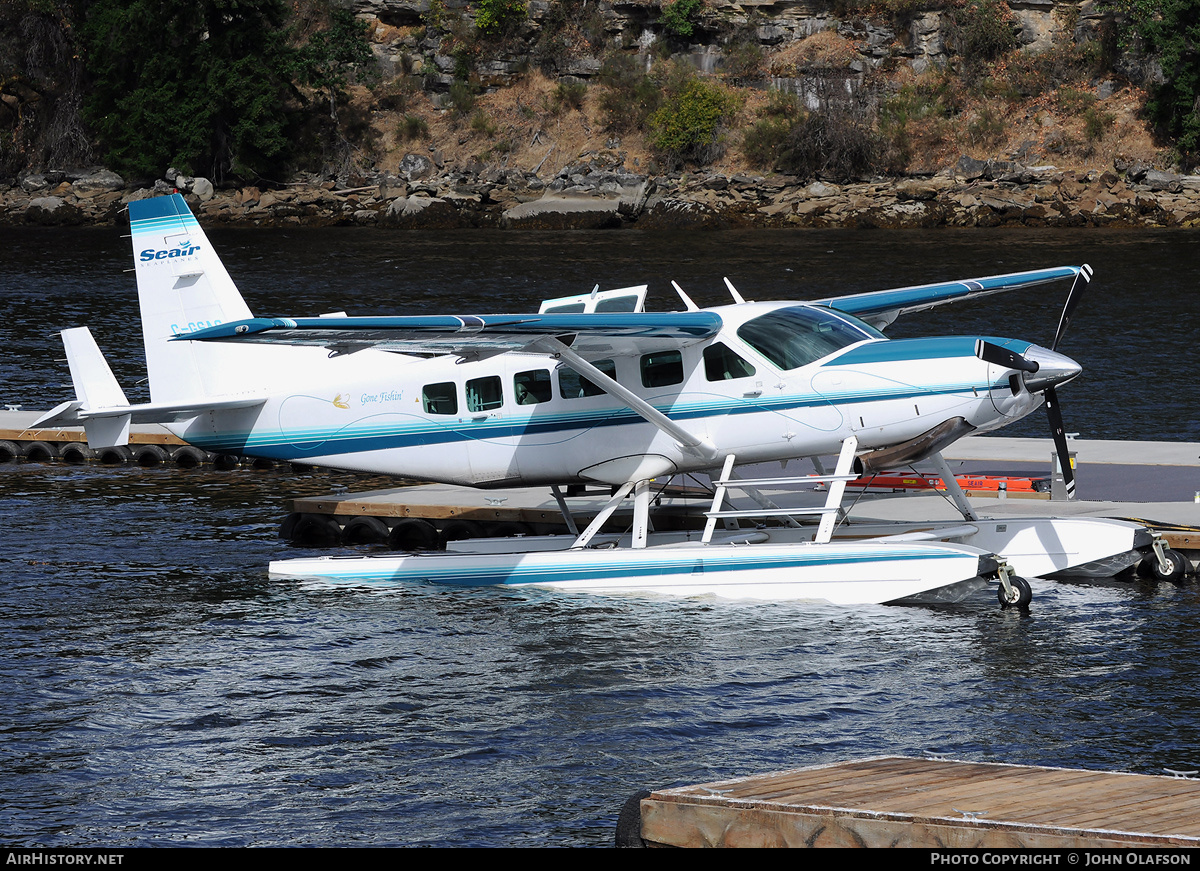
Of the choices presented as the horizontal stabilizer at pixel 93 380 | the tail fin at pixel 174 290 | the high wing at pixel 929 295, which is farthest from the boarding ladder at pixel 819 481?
the horizontal stabilizer at pixel 93 380

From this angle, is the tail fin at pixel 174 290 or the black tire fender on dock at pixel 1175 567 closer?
the black tire fender on dock at pixel 1175 567

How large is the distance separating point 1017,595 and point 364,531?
8860mm

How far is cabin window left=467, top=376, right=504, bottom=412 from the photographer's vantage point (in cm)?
1669

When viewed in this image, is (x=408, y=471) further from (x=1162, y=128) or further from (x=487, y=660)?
(x=1162, y=128)

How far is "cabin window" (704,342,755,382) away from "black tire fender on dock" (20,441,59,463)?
14.3m

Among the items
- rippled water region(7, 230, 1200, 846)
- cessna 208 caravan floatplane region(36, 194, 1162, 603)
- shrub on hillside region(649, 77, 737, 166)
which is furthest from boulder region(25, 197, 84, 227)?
cessna 208 caravan floatplane region(36, 194, 1162, 603)

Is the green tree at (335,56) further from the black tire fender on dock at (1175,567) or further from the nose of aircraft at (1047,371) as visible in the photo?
the nose of aircraft at (1047,371)

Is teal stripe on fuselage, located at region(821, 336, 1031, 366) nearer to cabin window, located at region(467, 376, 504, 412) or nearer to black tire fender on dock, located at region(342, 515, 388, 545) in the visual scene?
cabin window, located at region(467, 376, 504, 412)

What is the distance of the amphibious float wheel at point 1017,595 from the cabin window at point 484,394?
19.6 ft

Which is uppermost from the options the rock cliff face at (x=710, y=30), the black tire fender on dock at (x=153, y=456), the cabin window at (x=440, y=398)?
the rock cliff face at (x=710, y=30)

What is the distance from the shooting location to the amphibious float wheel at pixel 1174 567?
51.2 ft

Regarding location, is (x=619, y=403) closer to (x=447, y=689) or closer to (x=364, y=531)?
(x=447, y=689)

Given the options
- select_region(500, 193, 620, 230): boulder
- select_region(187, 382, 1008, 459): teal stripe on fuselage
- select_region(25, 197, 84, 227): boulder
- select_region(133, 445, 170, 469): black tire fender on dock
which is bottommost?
select_region(500, 193, 620, 230): boulder

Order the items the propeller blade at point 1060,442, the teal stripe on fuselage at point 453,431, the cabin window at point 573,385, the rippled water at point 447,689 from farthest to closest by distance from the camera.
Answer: the cabin window at point 573,385 < the propeller blade at point 1060,442 < the teal stripe on fuselage at point 453,431 < the rippled water at point 447,689
